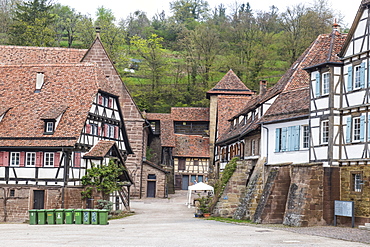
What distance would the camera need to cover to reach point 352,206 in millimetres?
27828

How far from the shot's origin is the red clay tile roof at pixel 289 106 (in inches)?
1276

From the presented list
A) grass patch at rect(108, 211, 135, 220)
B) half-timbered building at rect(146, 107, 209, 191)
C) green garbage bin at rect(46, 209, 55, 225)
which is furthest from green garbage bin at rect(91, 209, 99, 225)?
half-timbered building at rect(146, 107, 209, 191)

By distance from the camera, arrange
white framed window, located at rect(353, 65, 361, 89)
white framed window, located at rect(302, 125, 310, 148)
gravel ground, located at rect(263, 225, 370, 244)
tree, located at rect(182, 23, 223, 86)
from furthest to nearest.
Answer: tree, located at rect(182, 23, 223, 86) < white framed window, located at rect(302, 125, 310, 148) < white framed window, located at rect(353, 65, 361, 89) < gravel ground, located at rect(263, 225, 370, 244)

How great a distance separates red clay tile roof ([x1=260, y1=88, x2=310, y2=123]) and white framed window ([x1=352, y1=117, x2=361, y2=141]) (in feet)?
10.8

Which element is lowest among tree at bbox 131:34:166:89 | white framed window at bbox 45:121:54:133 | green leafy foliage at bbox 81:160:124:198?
green leafy foliage at bbox 81:160:124:198

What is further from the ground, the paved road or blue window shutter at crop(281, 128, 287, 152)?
blue window shutter at crop(281, 128, 287, 152)

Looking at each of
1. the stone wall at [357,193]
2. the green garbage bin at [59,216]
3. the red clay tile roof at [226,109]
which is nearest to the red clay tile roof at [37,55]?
the red clay tile roof at [226,109]

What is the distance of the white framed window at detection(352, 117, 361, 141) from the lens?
2839cm

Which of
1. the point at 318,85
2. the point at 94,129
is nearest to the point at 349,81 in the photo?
the point at 318,85

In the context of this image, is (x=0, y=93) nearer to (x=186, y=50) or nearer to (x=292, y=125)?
(x=292, y=125)

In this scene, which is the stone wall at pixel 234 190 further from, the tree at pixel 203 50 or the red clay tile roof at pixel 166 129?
the tree at pixel 203 50

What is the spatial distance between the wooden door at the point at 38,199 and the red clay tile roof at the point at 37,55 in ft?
55.6

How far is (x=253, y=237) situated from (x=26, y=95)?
856 inches

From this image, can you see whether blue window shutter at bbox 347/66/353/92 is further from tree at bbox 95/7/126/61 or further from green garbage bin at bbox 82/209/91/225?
tree at bbox 95/7/126/61
